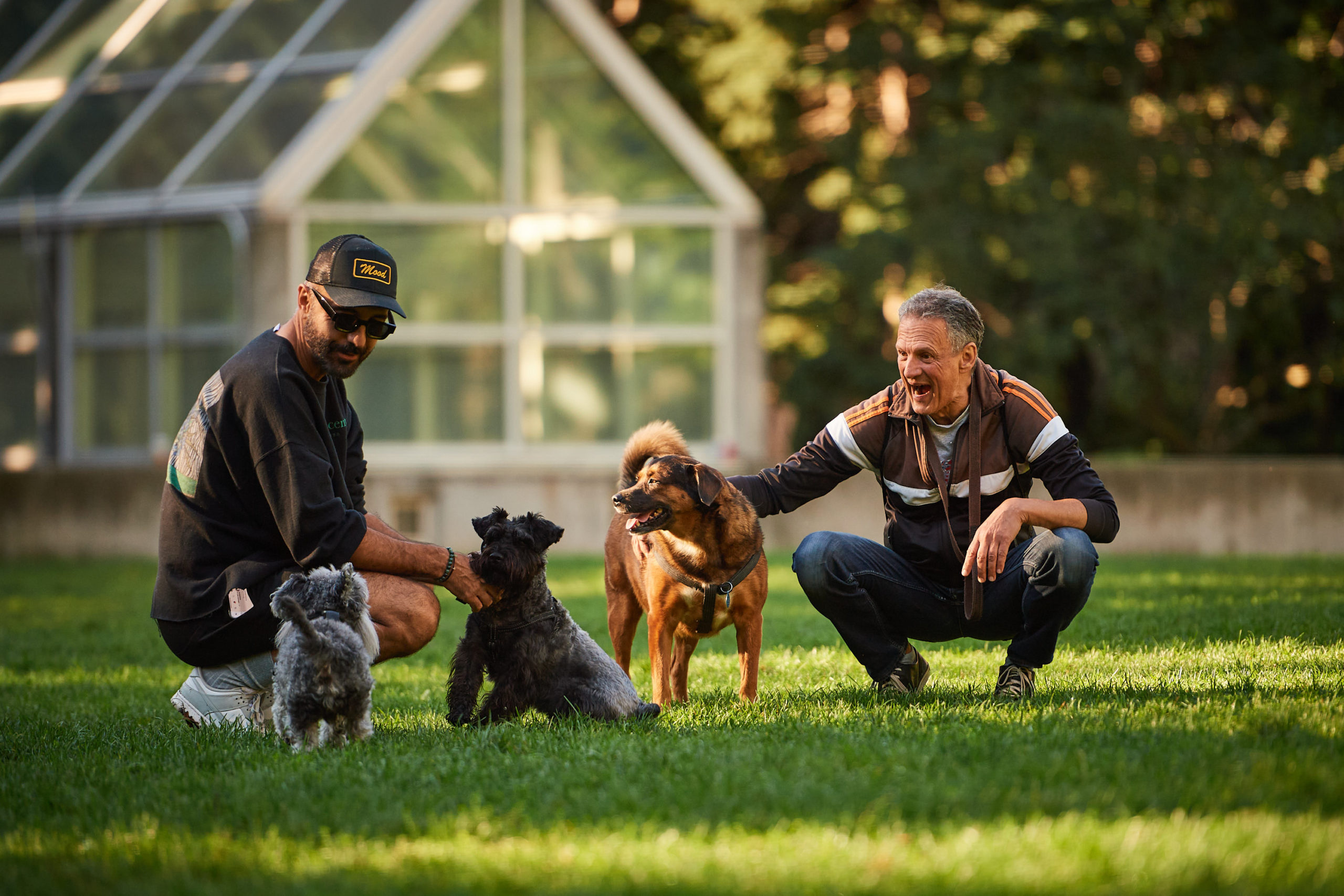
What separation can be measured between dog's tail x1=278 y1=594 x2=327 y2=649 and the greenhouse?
11.4 metres

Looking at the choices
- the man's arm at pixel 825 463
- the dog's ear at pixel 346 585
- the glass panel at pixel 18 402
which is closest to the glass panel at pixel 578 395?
the glass panel at pixel 18 402

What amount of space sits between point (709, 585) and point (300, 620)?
6.58ft

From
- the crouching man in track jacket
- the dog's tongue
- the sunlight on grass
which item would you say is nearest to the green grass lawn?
the sunlight on grass

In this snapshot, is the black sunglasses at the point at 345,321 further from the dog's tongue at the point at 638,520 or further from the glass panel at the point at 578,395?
the glass panel at the point at 578,395

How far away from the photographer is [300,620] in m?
4.49

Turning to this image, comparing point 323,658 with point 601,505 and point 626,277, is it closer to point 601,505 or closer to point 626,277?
point 601,505

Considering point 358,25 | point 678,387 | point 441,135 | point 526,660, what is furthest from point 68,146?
point 526,660

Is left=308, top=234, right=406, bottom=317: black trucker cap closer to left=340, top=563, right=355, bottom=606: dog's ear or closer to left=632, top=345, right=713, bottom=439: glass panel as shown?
left=340, top=563, right=355, bottom=606: dog's ear

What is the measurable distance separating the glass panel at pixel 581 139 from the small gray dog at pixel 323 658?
41.0ft

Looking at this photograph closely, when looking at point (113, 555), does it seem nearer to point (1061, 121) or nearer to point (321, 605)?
point (321, 605)

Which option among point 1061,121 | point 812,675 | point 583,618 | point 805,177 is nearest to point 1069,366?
point 1061,121

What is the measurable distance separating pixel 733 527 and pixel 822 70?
55.7ft

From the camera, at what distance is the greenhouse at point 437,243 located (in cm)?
1625

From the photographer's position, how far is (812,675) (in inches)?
262
